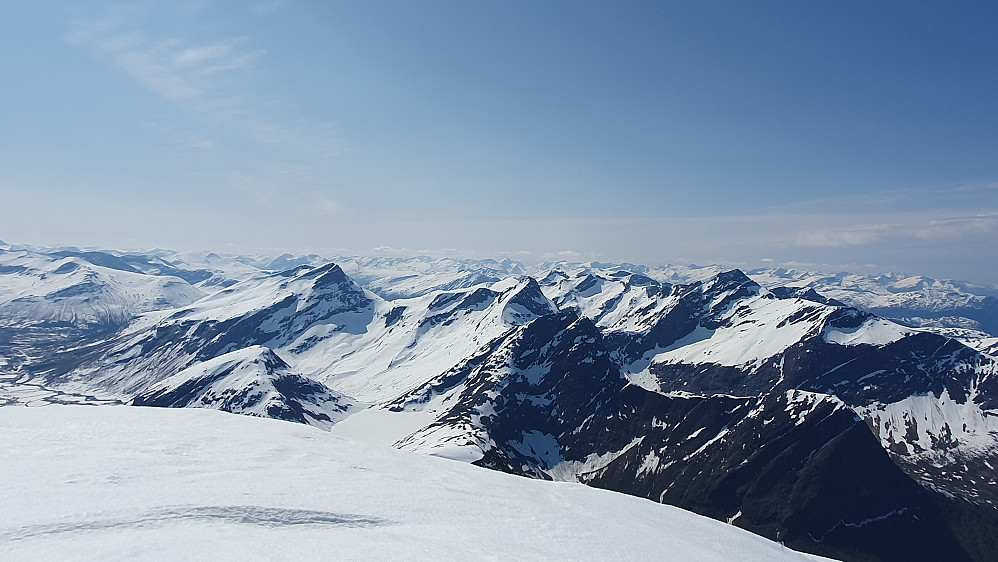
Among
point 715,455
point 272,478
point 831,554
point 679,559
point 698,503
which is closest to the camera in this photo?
point 679,559

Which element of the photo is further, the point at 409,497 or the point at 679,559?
the point at 409,497

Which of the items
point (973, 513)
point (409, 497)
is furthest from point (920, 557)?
point (409, 497)

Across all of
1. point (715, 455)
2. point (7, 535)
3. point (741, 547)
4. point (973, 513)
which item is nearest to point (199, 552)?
point (7, 535)

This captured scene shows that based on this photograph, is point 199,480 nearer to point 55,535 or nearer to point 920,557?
point 55,535

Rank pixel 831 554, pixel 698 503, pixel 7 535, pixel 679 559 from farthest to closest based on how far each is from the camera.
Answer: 1. pixel 698 503
2. pixel 831 554
3. pixel 679 559
4. pixel 7 535

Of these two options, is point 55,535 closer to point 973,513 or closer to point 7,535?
point 7,535

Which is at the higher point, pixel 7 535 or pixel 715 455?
pixel 7 535

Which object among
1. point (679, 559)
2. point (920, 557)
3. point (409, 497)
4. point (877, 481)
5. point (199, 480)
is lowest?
point (920, 557)
